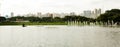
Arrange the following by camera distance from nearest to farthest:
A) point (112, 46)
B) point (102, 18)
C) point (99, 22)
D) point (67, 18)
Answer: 1. point (112, 46)
2. point (102, 18)
3. point (99, 22)
4. point (67, 18)

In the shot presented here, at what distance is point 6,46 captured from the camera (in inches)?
797

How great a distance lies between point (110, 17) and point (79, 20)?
72.1ft

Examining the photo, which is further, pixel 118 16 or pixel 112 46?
pixel 118 16

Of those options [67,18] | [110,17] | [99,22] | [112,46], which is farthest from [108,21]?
[112,46]

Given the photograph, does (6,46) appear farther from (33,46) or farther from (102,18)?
(102,18)

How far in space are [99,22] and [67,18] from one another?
22.4 metres

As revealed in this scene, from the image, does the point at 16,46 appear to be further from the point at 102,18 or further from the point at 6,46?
the point at 102,18

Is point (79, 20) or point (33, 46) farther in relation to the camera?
point (79, 20)

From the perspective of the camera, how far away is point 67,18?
126 m

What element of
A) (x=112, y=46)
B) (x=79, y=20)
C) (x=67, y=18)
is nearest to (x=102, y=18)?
(x=79, y=20)

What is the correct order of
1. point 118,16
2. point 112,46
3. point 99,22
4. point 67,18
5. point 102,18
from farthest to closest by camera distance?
point 67,18
point 99,22
point 102,18
point 118,16
point 112,46

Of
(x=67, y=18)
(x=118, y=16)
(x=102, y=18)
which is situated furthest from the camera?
(x=67, y=18)

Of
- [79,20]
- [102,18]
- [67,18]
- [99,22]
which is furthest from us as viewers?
[67,18]

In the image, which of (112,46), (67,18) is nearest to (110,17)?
(67,18)
